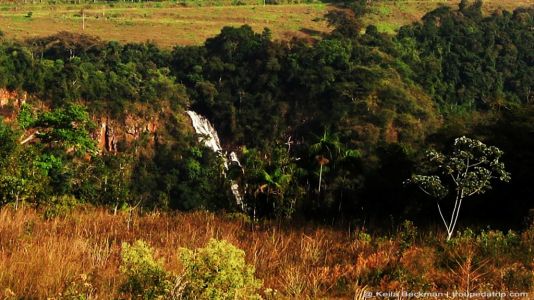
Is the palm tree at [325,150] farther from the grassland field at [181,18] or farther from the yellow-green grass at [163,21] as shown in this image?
the yellow-green grass at [163,21]

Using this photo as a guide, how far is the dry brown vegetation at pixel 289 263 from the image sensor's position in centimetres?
346

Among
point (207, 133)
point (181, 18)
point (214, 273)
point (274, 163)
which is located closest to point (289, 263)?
point (214, 273)

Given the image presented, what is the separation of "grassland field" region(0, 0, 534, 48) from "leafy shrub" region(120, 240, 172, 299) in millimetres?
70084

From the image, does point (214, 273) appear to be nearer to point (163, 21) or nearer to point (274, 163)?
point (274, 163)

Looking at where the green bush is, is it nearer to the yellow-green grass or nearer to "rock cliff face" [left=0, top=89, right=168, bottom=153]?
"rock cliff face" [left=0, top=89, right=168, bottom=153]

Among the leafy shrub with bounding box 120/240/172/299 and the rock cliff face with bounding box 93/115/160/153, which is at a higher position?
the leafy shrub with bounding box 120/240/172/299

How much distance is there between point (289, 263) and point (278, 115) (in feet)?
177

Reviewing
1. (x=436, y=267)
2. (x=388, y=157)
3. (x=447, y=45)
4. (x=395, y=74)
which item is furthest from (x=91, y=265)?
(x=447, y=45)

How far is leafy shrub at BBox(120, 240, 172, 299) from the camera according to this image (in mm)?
2680

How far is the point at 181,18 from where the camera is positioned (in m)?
87.1

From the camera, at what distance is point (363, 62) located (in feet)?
202

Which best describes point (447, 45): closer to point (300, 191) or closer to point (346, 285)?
point (300, 191)

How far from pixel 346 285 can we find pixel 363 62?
195 ft

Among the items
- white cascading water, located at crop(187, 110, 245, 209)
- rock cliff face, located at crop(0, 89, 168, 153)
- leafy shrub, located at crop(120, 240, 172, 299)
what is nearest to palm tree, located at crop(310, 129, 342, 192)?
white cascading water, located at crop(187, 110, 245, 209)
